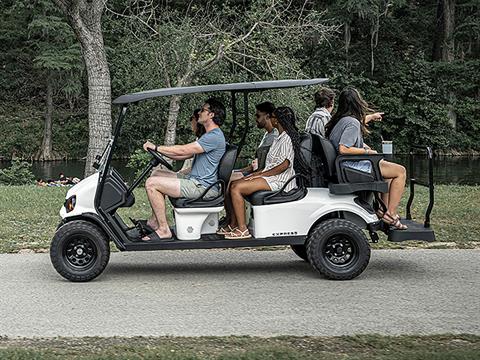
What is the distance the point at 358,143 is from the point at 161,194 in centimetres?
193

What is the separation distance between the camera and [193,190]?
343 inches

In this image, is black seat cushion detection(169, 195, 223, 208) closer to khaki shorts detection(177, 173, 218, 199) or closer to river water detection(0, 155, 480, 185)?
khaki shorts detection(177, 173, 218, 199)

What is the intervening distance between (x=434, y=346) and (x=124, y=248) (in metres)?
3.41

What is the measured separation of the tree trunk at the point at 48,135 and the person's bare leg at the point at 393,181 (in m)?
27.7

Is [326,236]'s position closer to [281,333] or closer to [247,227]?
[247,227]

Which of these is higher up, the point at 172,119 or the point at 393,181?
the point at 172,119

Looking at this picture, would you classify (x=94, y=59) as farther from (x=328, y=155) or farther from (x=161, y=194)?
(x=328, y=155)

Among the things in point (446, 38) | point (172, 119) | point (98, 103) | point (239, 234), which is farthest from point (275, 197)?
point (446, 38)

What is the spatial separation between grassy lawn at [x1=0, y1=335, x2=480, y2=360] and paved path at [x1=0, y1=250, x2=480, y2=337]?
0.79 feet

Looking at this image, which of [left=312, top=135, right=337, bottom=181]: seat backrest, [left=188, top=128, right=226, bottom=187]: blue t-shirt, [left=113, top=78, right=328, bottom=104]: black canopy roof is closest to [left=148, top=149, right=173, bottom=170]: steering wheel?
[left=188, top=128, right=226, bottom=187]: blue t-shirt

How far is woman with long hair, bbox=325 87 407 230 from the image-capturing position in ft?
29.0

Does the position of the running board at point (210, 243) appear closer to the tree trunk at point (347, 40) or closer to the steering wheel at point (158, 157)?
the steering wheel at point (158, 157)

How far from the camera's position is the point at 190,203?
868 centimetres

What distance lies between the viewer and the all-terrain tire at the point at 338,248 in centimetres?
858
